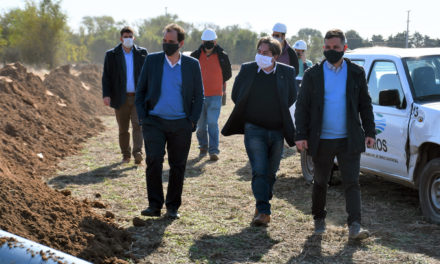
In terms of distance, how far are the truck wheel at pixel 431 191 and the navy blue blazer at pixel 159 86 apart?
251cm

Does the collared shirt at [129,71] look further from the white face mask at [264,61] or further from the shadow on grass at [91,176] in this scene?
the white face mask at [264,61]

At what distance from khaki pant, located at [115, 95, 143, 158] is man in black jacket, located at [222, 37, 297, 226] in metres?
3.79

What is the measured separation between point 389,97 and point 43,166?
5.81 m

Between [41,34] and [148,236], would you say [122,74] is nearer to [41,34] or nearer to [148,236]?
[148,236]

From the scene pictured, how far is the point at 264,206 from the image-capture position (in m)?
6.55

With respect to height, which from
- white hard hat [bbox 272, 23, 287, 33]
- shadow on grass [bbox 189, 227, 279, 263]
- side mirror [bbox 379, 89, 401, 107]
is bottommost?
shadow on grass [bbox 189, 227, 279, 263]

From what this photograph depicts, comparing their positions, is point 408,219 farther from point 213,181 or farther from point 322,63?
point 213,181

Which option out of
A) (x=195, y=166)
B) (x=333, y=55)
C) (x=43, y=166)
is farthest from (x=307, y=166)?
(x=43, y=166)

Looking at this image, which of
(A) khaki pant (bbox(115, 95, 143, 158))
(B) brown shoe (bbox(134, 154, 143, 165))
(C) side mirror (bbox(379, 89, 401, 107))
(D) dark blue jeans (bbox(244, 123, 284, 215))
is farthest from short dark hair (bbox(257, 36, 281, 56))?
(B) brown shoe (bbox(134, 154, 143, 165))

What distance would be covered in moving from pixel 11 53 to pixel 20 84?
119ft

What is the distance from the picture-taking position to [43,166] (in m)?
10.0

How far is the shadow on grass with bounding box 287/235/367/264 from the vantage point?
17.9ft

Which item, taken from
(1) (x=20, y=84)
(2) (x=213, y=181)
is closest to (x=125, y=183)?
(2) (x=213, y=181)

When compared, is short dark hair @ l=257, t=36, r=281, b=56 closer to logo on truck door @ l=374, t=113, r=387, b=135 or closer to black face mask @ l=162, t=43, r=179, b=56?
black face mask @ l=162, t=43, r=179, b=56
